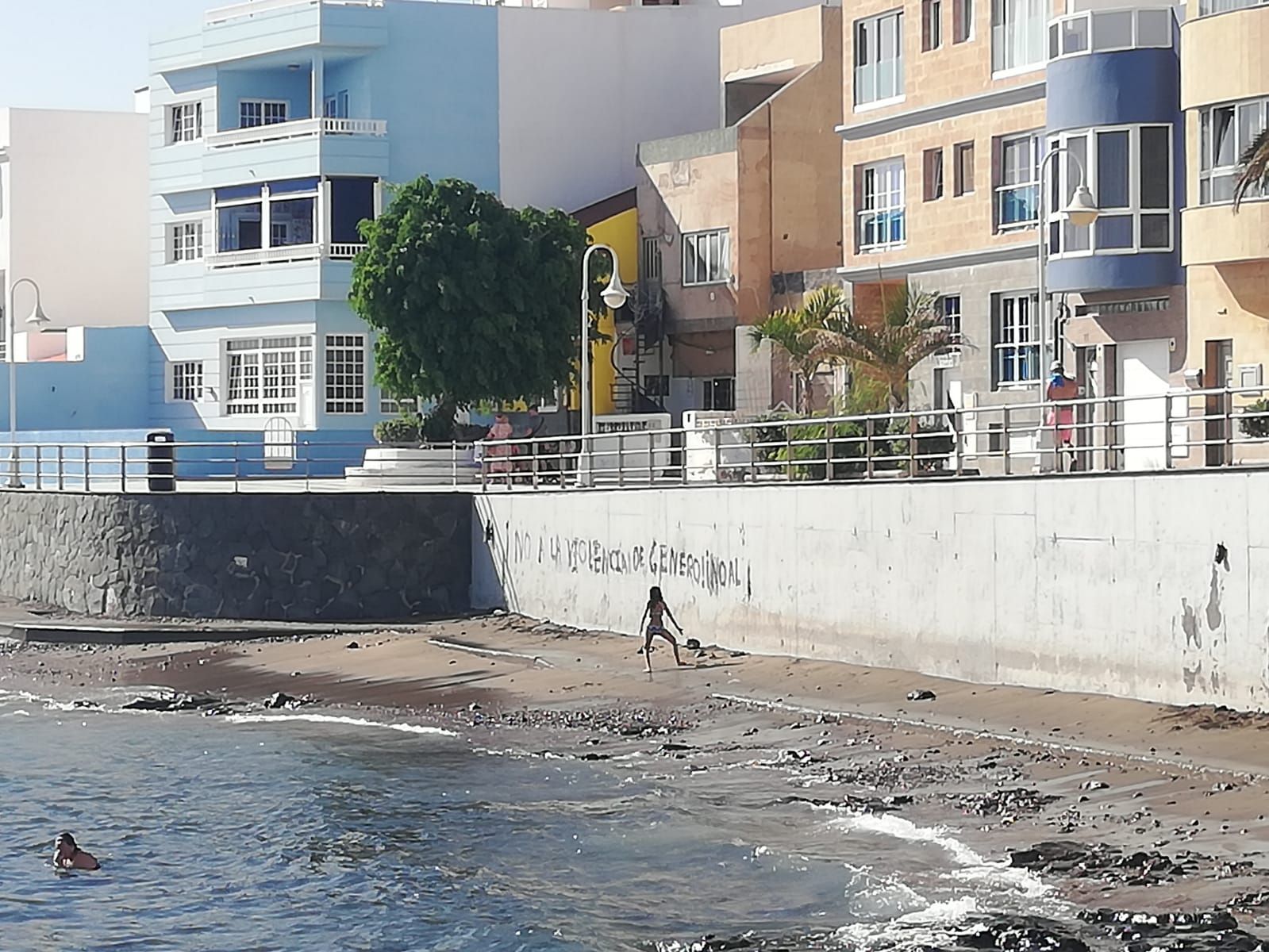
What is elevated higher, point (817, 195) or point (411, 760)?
point (817, 195)

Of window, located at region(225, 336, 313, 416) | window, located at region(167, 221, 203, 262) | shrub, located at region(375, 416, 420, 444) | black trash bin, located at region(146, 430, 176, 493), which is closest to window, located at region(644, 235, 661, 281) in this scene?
shrub, located at region(375, 416, 420, 444)

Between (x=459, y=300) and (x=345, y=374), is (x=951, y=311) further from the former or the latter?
(x=345, y=374)

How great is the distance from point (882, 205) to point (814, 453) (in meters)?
12.0

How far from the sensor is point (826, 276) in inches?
1861

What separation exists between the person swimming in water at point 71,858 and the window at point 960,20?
81.9 feet

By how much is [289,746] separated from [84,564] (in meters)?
13.4

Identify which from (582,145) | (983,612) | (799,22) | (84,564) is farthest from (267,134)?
(983,612)

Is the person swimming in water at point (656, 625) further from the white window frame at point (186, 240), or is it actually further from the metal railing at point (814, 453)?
the white window frame at point (186, 240)

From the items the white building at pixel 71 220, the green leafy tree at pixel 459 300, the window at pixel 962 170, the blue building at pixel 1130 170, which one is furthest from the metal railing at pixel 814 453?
the white building at pixel 71 220

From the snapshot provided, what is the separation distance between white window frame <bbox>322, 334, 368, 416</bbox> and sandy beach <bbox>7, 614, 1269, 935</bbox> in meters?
19.7

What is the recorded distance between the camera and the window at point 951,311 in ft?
131

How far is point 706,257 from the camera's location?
50.6m

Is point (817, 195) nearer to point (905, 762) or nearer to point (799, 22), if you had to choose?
point (799, 22)

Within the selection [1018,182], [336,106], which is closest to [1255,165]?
[1018,182]
